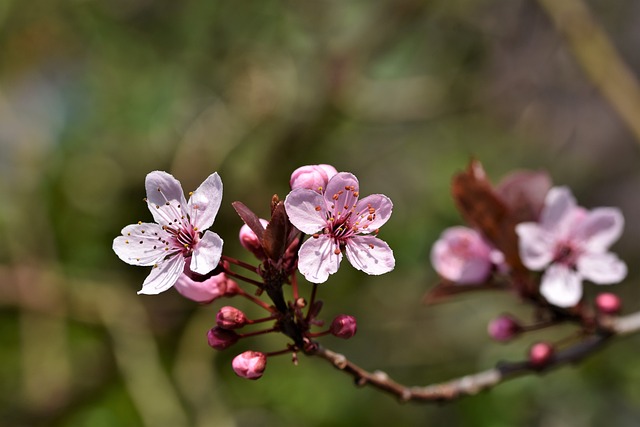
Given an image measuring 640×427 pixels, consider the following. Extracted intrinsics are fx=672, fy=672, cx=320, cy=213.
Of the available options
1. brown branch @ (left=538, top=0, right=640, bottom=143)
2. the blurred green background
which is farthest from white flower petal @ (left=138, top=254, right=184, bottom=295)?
brown branch @ (left=538, top=0, right=640, bottom=143)

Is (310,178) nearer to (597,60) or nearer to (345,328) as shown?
(345,328)

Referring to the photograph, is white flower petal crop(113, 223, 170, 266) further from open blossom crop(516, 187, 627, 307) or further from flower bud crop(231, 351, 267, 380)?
open blossom crop(516, 187, 627, 307)

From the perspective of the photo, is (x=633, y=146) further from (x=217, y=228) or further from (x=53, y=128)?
(x=53, y=128)

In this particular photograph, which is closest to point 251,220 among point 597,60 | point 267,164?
point 267,164

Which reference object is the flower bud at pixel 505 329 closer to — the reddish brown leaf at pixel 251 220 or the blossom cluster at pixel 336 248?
the blossom cluster at pixel 336 248

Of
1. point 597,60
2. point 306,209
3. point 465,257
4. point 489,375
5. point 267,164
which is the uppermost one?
point 597,60
